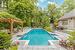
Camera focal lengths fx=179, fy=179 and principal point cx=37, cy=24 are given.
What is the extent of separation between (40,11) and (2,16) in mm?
20052

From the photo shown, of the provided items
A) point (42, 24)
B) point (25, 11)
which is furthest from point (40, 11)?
point (25, 11)

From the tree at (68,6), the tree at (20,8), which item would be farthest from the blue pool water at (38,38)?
the tree at (68,6)

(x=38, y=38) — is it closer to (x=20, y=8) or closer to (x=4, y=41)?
(x=20, y=8)

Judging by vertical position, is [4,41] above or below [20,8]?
below

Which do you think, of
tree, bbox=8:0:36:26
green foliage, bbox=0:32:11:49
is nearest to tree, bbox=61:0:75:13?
tree, bbox=8:0:36:26

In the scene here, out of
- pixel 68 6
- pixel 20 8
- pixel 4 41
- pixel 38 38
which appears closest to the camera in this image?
pixel 4 41

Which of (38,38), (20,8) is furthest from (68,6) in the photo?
(38,38)

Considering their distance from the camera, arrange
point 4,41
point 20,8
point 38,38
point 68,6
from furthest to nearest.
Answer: point 68,6 < point 20,8 < point 38,38 < point 4,41

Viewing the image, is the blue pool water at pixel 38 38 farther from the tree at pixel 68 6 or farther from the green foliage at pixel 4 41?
the tree at pixel 68 6

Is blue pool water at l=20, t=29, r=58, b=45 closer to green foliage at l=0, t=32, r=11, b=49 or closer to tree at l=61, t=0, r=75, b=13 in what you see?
green foliage at l=0, t=32, r=11, b=49

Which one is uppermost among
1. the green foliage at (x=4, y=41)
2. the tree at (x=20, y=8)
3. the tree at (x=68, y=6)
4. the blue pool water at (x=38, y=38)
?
the tree at (x=68, y=6)

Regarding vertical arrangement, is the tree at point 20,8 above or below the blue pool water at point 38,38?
above

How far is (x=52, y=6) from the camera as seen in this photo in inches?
1686

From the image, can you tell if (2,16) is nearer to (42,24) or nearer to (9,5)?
(9,5)
